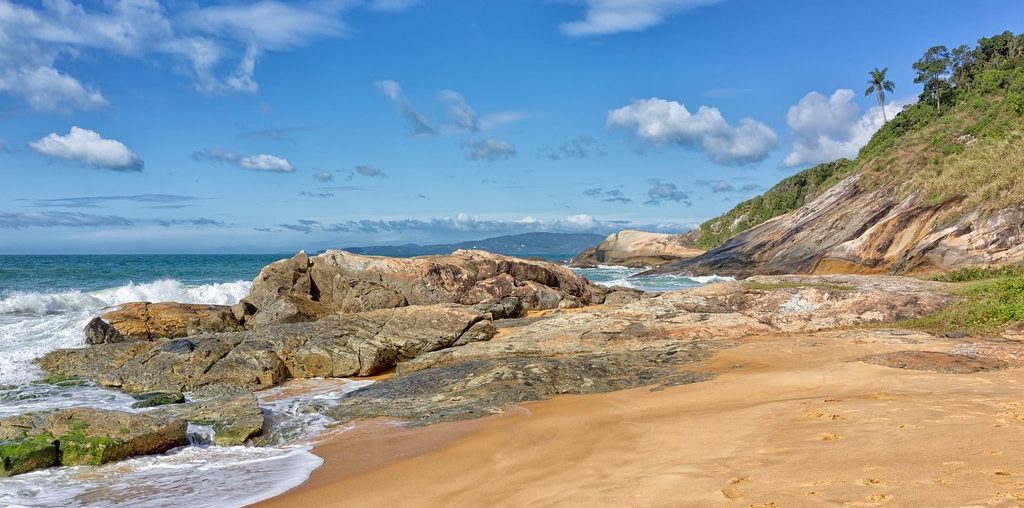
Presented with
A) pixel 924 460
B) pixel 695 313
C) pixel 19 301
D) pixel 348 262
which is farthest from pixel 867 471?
pixel 19 301

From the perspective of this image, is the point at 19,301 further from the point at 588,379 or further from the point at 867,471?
the point at 867,471

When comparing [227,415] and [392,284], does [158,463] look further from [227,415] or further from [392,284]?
[392,284]

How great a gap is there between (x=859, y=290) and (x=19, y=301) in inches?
1398

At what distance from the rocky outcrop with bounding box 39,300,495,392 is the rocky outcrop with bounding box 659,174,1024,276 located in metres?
18.7

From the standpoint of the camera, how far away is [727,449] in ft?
23.7

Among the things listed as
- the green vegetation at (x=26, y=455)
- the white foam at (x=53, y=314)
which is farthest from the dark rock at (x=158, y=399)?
the white foam at (x=53, y=314)

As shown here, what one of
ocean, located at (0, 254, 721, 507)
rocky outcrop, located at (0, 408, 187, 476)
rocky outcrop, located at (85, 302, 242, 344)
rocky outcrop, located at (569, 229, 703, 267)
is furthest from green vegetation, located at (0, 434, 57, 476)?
rocky outcrop, located at (569, 229, 703, 267)

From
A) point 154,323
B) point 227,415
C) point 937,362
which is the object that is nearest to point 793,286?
point 937,362

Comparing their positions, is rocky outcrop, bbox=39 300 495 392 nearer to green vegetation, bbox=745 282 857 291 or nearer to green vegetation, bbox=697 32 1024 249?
green vegetation, bbox=745 282 857 291

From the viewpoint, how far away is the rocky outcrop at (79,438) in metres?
8.86

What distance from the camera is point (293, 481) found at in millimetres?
8164

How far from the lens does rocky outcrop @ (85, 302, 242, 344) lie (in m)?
19.4

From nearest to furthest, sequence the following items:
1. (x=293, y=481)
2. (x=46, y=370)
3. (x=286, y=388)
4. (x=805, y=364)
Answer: (x=293, y=481) < (x=805, y=364) < (x=286, y=388) < (x=46, y=370)

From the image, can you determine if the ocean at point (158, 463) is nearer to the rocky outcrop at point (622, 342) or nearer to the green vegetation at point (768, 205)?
the rocky outcrop at point (622, 342)
